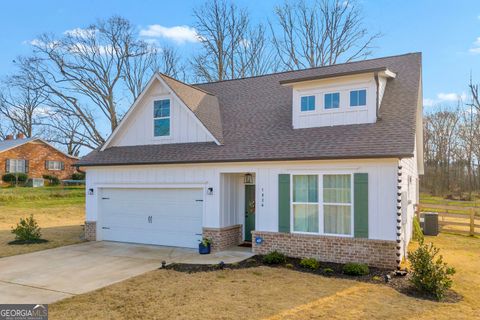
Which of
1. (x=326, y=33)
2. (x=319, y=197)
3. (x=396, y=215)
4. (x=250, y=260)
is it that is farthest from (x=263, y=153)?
(x=326, y=33)

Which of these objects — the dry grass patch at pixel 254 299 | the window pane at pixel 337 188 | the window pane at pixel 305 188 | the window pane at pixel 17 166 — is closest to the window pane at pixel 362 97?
the window pane at pixel 337 188

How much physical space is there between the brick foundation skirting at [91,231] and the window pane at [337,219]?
862 centimetres

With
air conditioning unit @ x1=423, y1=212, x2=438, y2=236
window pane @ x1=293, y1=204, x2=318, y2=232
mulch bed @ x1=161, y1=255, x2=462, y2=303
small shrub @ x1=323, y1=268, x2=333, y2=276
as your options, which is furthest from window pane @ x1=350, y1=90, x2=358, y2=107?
air conditioning unit @ x1=423, y1=212, x2=438, y2=236

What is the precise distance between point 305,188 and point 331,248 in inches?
69.2

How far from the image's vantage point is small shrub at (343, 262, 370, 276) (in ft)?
29.0

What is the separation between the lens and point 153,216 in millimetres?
13070

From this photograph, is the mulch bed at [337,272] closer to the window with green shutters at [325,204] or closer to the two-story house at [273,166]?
the two-story house at [273,166]

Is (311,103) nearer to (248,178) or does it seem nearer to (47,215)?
(248,178)

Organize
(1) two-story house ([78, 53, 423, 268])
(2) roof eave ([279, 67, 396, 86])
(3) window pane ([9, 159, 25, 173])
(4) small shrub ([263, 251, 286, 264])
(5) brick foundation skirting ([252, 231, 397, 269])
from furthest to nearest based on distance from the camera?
(3) window pane ([9, 159, 25, 173]) < (2) roof eave ([279, 67, 396, 86]) < (4) small shrub ([263, 251, 286, 264]) < (1) two-story house ([78, 53, 423, 268]) < (5) brick foundation skirting ([252, 231, 397, 269])

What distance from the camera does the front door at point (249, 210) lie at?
41.6 feet

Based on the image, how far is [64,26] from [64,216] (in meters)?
15.8

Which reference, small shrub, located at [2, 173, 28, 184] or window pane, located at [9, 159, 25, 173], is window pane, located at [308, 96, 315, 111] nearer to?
small shrub, located at [2, 173, 28, 184]

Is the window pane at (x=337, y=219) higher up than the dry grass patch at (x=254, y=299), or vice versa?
the window pane at (x=337, y=219)

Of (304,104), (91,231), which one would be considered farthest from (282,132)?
(91,231)
